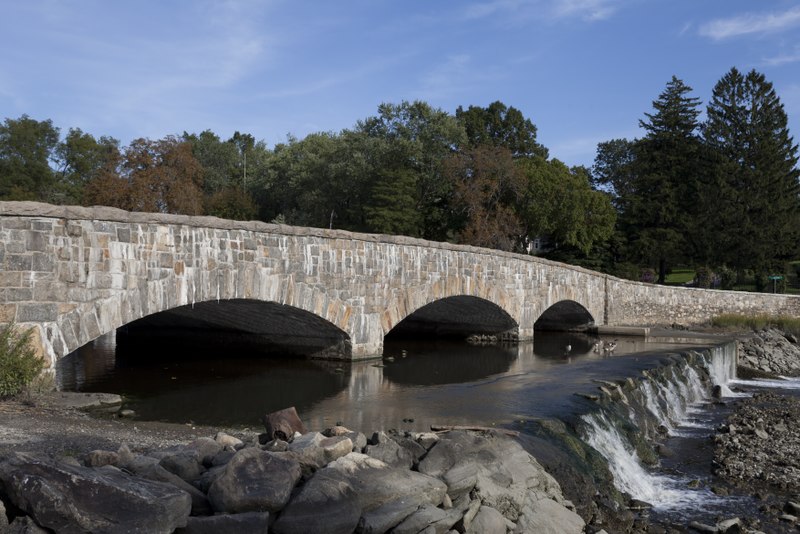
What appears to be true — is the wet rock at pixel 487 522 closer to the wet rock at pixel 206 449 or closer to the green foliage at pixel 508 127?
the wet rock at pixel 206 449

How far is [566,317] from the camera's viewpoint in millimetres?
29547

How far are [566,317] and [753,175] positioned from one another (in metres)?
26.7

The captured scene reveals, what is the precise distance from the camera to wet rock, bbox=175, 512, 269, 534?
473cm

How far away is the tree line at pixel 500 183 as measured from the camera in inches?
1448

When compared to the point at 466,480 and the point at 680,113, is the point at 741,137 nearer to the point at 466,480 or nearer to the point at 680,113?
the point at 680,113

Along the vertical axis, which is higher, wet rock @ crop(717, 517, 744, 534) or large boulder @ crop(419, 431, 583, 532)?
large boulder @ crop(419, 431, 583, 532)

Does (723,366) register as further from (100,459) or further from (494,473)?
(100,459)

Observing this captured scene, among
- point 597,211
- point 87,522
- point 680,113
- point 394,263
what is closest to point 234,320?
point 394,263

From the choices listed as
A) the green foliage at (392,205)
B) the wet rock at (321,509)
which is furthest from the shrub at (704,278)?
the wet rock at (321,509)

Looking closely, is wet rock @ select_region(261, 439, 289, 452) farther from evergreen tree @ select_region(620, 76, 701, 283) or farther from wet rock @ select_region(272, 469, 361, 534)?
evergreen tree @ select_region(620, 76, 701, 283)

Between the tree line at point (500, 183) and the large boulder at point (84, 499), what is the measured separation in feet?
91.5

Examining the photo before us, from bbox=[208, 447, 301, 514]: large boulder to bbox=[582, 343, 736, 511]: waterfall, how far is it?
18.0ft

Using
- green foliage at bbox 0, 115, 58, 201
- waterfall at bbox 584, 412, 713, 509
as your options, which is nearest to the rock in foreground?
waterfall at bbox 584, 412, 713, 509

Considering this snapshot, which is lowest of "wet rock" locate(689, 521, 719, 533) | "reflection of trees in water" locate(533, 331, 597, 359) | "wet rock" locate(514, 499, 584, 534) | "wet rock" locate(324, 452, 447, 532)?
"wet rock" locate(689, 521, 719, 533)
